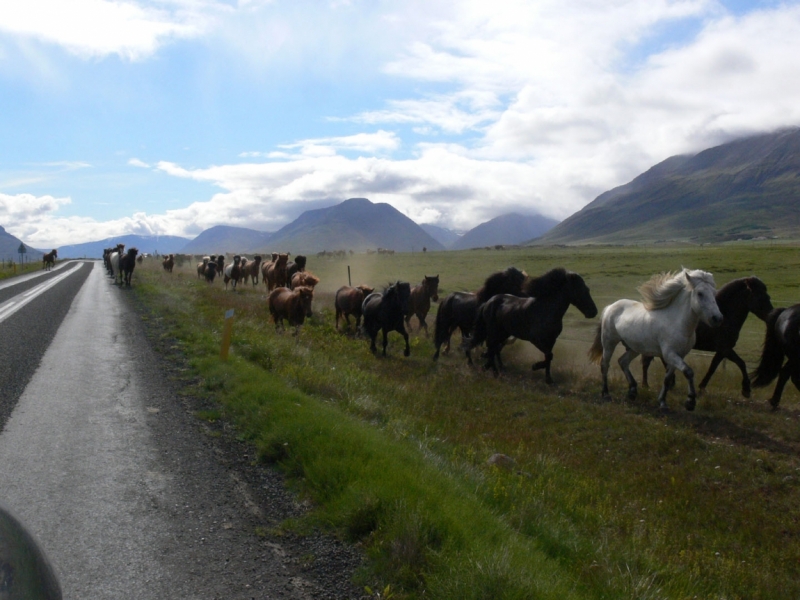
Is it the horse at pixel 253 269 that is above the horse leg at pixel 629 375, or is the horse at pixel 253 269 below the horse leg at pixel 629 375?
above

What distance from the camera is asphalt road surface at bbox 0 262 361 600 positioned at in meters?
4.41

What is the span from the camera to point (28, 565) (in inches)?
77.0

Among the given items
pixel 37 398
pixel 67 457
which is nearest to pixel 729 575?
pixel 67 457

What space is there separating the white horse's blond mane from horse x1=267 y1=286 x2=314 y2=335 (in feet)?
31.0

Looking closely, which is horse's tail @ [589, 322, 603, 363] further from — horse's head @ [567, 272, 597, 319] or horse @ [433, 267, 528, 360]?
horse @ [433, 267, 528, 360]

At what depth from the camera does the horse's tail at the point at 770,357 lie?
12539mm

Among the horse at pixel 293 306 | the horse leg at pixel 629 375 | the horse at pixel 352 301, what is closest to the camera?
the horse leg at pixel 629 375

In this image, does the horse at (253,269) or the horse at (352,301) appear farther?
the horse at (253,269)

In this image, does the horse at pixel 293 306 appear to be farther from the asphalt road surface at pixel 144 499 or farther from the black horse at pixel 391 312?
the asphalt road surface at pixel 144 499

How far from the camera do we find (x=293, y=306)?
1898 cm

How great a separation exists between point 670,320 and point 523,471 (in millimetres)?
5989

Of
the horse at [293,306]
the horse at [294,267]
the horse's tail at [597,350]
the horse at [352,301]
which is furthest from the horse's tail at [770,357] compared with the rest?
the horse at [294,267]

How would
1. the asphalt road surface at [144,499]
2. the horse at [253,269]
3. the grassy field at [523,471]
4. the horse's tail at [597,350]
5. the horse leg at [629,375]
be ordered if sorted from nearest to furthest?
the asphalt road surface at [144,499]
the grassy field at [523,471]
the horse leg at [629,375]
the horse's tail at [597,350]
the horse at [253,269]

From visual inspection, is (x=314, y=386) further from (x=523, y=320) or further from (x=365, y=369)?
(x=523, y=320)
